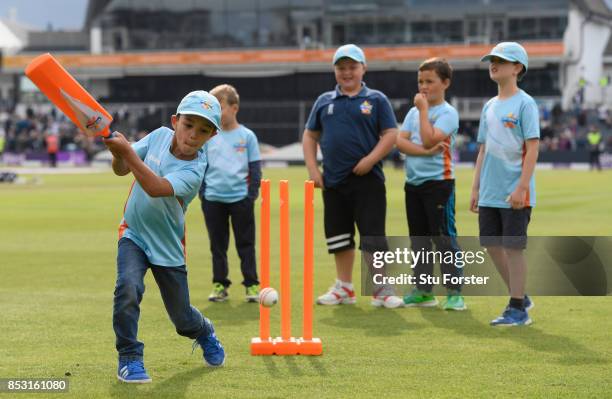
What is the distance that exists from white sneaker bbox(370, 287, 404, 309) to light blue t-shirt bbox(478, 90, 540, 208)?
1.36 m

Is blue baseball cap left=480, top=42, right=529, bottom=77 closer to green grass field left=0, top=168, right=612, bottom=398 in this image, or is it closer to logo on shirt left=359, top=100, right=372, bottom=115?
logo on shirt left=359, top=100, right=372, bottom=115

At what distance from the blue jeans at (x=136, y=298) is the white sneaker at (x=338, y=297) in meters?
3.01

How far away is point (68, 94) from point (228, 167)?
470 centimetres

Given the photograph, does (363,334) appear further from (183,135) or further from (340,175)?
(183,135)

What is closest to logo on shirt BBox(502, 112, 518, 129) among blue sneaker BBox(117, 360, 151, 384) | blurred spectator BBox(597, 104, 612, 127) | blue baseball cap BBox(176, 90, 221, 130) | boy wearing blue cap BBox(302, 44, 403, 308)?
boy wearing blue cap BBox(302, 44, 403, 308)

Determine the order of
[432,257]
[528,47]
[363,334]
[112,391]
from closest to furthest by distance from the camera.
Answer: [112,391] → [363,334] → [432,257] → [528,47]

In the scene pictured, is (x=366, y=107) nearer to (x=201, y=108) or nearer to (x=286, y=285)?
(x=286, y=285)

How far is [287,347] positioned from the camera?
7297 mm

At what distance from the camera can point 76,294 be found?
10.4m

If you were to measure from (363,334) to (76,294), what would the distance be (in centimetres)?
347

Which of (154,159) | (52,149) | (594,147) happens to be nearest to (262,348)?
(154,159)

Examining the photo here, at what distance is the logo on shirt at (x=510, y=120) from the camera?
28.0 ft

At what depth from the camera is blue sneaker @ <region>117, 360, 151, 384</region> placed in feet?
20.7

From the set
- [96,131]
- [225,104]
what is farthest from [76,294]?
[96,131]
